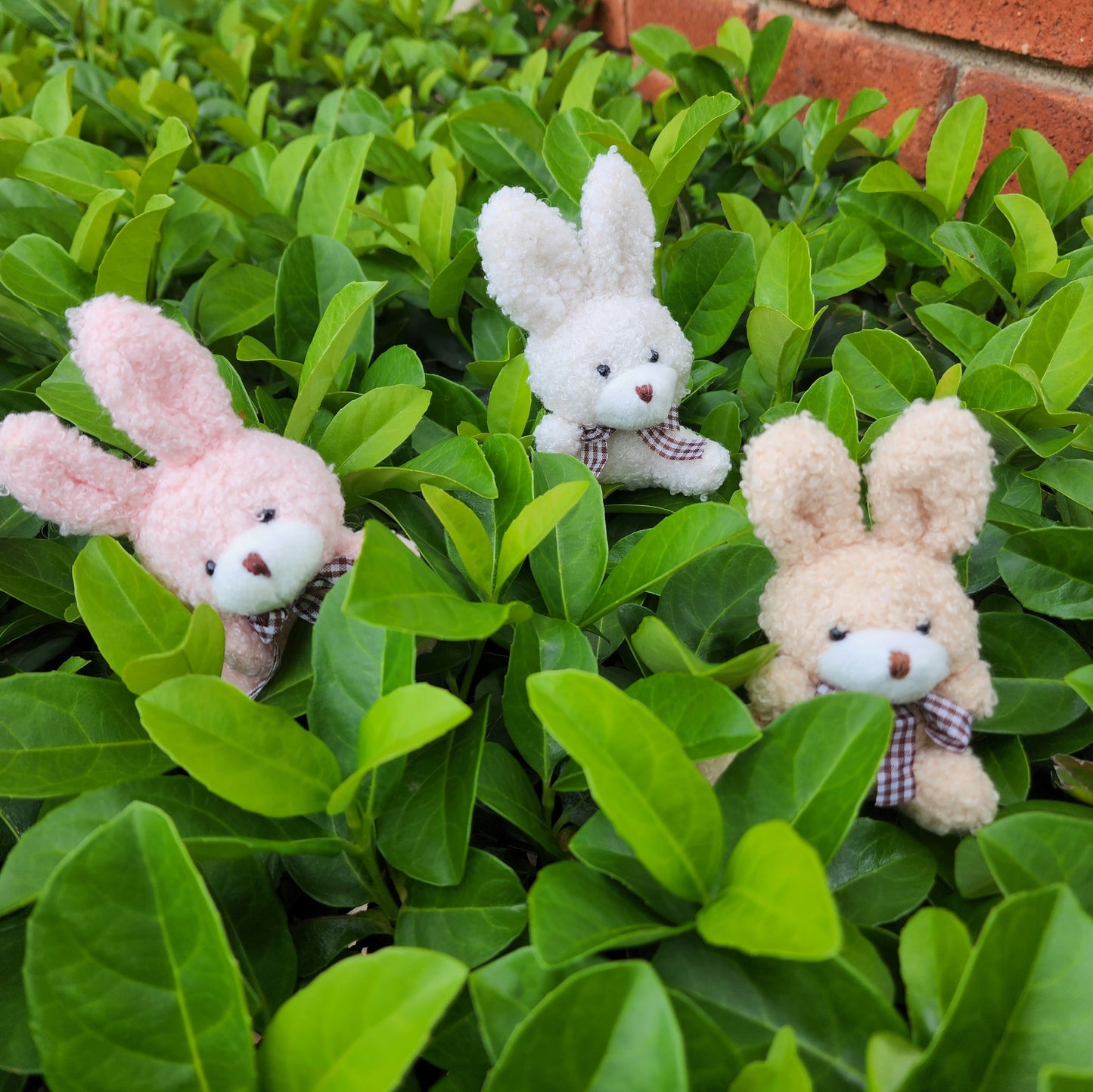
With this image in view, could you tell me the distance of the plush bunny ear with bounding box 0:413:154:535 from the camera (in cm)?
75

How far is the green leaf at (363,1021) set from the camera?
459 millimetres

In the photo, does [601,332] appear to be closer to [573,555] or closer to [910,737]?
[573,555]

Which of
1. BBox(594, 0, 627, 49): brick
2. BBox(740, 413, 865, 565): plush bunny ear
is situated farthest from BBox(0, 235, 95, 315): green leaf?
BBox(594, 0, 627, 49): brick

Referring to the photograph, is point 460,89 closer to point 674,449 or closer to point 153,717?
point 674,449

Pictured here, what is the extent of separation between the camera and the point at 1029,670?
745 millimetres

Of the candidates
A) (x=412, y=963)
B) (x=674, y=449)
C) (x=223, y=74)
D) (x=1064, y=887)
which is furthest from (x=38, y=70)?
(x=1064, y=887)

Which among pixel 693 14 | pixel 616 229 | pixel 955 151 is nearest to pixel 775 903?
pixel 616 229

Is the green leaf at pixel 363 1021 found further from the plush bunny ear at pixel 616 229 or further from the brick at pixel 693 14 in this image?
the brick at pixel 693 14

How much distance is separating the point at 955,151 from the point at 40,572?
120 cm

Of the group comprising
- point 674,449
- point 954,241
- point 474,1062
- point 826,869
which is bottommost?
point 474,1062

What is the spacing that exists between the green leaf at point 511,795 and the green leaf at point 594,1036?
0.65 feet

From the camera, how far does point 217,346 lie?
1.21m

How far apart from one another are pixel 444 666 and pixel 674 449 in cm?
33

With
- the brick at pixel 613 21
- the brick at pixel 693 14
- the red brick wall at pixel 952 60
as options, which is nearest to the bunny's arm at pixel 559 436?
the red brick wall at pixel 952 60
